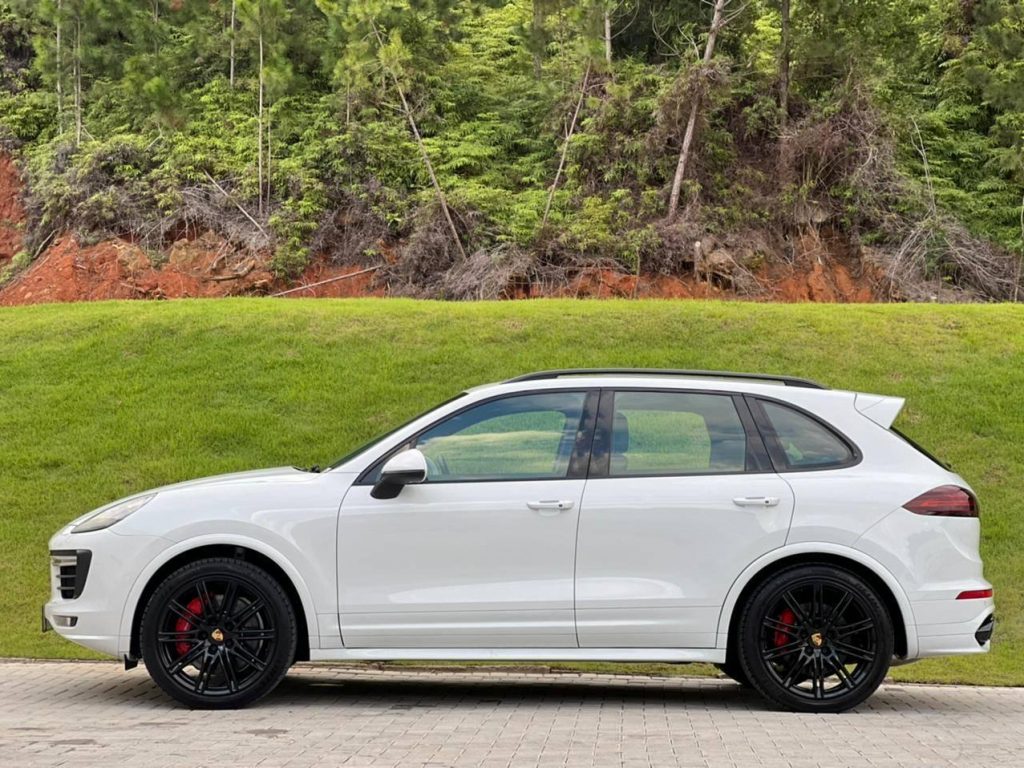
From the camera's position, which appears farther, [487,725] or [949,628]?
[949,628]

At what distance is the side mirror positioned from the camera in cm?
648

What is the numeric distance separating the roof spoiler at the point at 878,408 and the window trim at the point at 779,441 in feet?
0.63

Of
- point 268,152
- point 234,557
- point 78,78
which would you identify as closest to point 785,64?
point 268,152

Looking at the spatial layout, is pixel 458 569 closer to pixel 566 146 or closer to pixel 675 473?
pixel 675 473

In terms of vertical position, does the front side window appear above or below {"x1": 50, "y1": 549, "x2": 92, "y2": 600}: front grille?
above

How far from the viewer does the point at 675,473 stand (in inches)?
264

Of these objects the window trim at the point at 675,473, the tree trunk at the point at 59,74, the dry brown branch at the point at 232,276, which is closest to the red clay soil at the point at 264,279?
the dry brown branch at the point at 232,276

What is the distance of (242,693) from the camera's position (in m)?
6.54

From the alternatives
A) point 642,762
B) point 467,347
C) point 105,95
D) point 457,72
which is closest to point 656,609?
point 642,762

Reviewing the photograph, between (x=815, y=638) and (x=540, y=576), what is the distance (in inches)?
59.6

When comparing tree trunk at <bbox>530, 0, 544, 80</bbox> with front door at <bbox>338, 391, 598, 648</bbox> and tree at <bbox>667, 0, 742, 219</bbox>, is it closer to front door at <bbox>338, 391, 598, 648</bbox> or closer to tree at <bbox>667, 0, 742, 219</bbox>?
tree at <bbox>667, 0, 742, 219</bbox>

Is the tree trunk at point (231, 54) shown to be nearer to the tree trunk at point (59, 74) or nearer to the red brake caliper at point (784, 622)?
the tree trunk at point (59, 74)

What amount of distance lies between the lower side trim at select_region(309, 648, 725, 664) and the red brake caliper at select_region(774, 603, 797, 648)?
0.37 metres

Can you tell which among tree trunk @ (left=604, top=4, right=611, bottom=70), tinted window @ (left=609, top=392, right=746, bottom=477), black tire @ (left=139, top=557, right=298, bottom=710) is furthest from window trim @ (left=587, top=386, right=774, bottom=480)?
tree trunk @ (left=604, top=4, right=611, bottom=70)
